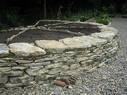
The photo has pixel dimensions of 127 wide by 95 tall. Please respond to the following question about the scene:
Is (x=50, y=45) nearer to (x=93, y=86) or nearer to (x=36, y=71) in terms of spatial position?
(x=36, y=71)

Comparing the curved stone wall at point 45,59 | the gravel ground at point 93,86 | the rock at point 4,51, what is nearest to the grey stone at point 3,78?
the curved stone wall at point 45,59

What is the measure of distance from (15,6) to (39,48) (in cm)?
693

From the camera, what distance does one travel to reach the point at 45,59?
11.4ft

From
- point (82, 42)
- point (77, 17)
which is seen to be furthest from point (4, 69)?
point (77, 17)

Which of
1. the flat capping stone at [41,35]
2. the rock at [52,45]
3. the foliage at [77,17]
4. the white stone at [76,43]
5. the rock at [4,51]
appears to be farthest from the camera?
the foliage at [77,17]

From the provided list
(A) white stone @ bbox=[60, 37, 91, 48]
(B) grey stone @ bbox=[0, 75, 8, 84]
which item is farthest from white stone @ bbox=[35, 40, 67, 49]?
(B) grey stone @ bbox=[0, 75, 8, 84]

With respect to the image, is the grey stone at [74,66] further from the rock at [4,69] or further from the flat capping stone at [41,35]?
the rock at [4,69]

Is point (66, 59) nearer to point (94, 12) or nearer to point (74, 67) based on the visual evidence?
point (74, 67)

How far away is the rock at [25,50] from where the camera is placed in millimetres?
3322

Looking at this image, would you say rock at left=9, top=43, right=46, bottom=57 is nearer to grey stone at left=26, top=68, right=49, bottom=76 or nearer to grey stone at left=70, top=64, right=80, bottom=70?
grey stone at left=26, top=68, right=49, bottom=76

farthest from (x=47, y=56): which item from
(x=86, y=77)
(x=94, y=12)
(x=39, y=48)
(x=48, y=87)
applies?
(x=94, y=12)

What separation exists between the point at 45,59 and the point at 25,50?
1.00ft

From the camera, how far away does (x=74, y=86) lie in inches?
142

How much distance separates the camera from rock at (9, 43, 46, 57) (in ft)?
10.9
